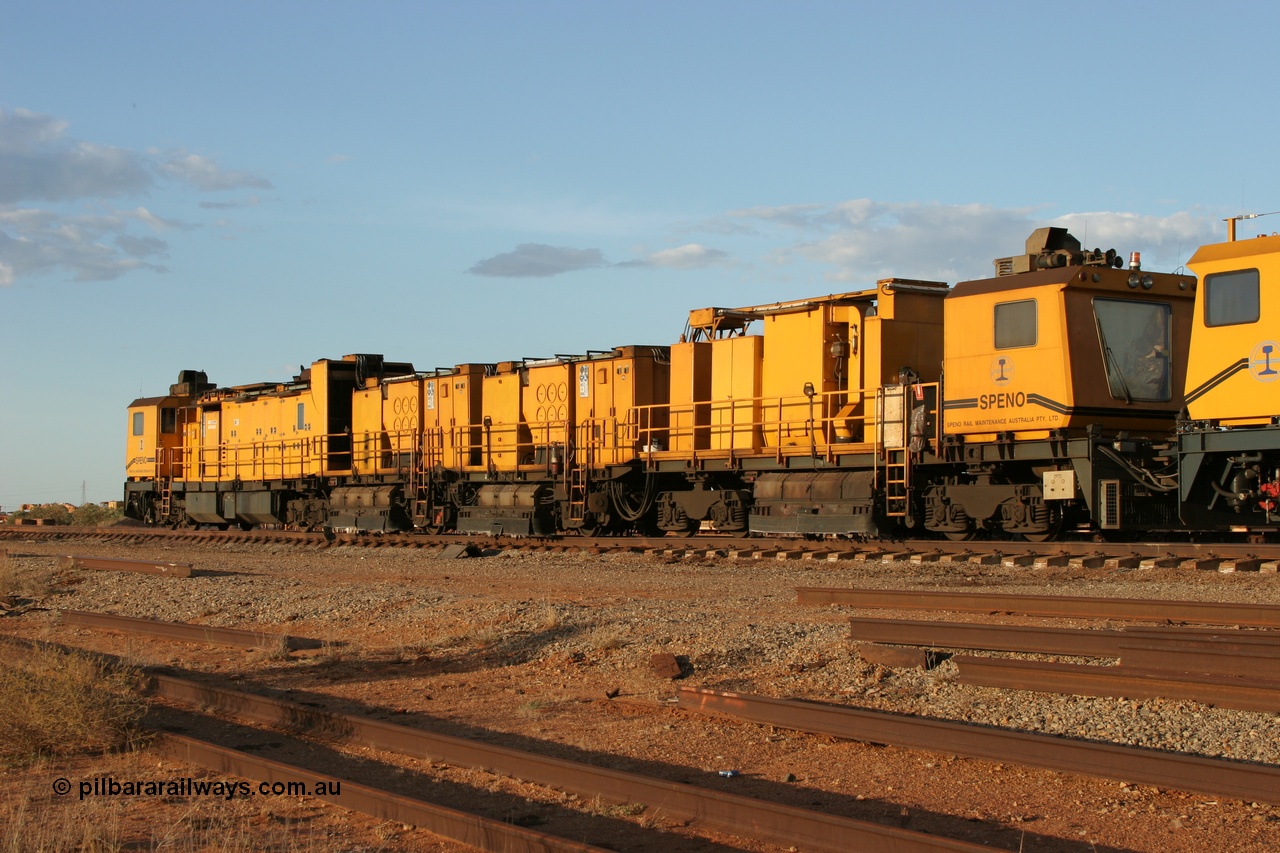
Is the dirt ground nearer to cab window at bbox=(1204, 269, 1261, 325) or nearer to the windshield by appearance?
cab window at bbox=(1204, 269, 1261, 325)

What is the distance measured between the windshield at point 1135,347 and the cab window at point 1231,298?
114 inches

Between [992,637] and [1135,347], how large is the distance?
29.4ft

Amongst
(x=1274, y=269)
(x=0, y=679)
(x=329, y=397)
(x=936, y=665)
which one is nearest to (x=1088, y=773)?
(x=936, y=665)

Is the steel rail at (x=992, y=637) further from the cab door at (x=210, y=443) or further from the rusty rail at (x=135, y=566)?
the cab door at (x=210, y=443)

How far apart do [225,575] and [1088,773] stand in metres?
16.0

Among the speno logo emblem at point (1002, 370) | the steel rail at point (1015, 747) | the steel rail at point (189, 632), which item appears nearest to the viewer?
the steel rail at point (1015, 747)

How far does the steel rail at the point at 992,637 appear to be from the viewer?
8.59 meters

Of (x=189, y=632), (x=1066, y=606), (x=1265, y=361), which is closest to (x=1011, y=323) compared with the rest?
(x=1265, y=361)

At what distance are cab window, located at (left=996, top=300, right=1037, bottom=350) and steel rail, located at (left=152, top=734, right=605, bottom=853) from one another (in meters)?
12.3

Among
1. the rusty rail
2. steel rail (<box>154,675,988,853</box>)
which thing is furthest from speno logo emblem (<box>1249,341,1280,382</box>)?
the rusty rail

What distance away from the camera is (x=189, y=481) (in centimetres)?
3819

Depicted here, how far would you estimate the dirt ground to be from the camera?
Result: 5730mm

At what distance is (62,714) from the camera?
7.80 meters

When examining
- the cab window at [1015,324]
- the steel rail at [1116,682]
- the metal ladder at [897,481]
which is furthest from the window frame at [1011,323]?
the steel rail at [1116,682]
